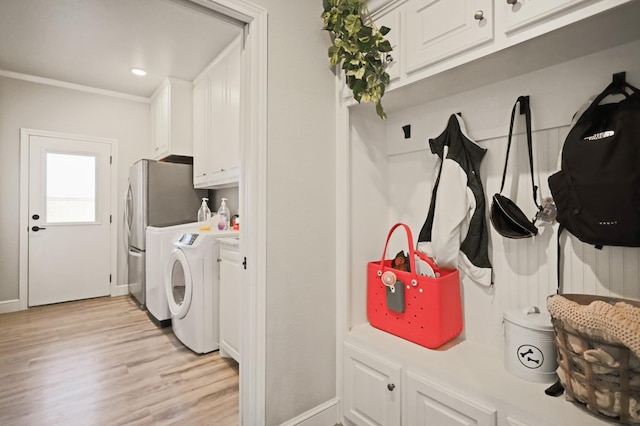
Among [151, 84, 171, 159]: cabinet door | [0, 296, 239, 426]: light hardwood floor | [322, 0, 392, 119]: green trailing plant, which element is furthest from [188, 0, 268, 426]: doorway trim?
[151, 84, 171, 159]: cabinet door

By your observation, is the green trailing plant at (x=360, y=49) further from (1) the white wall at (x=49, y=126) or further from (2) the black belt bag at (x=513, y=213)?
(1) the white wall at (x=49, y=126)

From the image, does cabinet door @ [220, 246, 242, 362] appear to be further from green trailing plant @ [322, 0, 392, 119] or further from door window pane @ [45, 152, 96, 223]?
door window pane @ [45, 152, 96, 223]

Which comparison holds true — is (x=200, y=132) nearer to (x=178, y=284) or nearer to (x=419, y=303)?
(x=178, y=284)

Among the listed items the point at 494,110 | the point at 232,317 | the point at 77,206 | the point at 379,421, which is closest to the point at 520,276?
the point at 494,110

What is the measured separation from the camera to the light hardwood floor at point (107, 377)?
5.90ft

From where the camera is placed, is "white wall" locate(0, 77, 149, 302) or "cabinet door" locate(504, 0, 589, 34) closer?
"cabinet door" locate(504, 0, 589, 34)

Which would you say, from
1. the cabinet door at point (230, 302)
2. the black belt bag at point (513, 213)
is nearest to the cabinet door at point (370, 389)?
the black belt bag at point (513, 213)

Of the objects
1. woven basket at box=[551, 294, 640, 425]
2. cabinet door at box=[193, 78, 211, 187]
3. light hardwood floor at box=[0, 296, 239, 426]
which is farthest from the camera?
cabinet door at box=[193, 78, 211, 187]

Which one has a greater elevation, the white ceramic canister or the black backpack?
the black backpack

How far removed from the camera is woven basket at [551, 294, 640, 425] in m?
0.89

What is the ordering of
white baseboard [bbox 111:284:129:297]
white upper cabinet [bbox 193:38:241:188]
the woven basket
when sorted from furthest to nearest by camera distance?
white baseboard [bbox 111:284:129:297] → white upper cabinet [bbox 193:38:241:188] → the woven basket

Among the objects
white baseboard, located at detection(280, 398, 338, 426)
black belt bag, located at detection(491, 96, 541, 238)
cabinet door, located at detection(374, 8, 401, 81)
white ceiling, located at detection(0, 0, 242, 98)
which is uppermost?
white ceiling, located at detection(0, 0, 242, 98)

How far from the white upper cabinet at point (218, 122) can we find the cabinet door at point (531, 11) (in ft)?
7.06

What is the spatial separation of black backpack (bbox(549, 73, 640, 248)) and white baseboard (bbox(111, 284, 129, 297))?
4797mm
